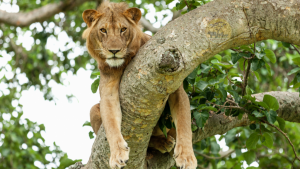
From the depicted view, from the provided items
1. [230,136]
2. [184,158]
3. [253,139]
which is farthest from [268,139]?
[230,136]

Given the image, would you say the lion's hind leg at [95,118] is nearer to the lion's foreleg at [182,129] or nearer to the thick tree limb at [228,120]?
the thick tree limb at [228,120]

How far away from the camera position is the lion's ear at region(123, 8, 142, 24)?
3016 mm

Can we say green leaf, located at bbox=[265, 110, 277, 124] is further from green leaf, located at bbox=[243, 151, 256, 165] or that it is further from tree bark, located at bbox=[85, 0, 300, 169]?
green leaf, located at bbox=[243, 151, 256, 165]

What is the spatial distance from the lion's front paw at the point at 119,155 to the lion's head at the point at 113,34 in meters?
0.70

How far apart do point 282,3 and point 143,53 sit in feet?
3.15

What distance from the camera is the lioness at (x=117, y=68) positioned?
8.62 feet

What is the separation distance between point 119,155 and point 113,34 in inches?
40.3

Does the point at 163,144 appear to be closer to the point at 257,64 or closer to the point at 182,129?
the point at 182,129

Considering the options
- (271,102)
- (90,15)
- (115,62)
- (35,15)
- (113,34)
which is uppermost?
(90,15)

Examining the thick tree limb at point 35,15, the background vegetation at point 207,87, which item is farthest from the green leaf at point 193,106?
the thick tree limb at point 35,15

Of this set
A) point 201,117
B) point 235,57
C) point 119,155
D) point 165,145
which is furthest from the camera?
point 165,145

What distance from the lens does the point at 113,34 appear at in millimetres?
2803

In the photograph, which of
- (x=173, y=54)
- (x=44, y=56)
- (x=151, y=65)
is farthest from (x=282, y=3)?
(x=44, y=56)

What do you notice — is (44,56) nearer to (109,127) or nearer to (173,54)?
(109,127)
